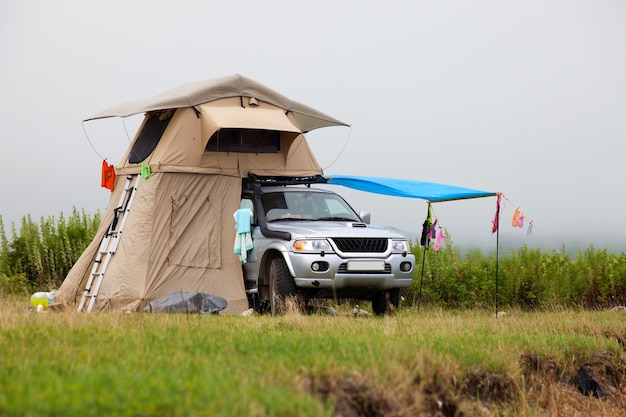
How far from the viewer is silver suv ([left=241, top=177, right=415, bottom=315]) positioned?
41.5ft

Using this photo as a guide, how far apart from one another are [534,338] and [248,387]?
16.8 feet

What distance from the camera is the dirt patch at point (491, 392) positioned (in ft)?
22.9

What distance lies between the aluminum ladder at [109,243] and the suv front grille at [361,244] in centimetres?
403

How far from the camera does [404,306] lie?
16359 mm

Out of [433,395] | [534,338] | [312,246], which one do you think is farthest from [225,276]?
[433,395]

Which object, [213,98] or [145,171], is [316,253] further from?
[213,98]

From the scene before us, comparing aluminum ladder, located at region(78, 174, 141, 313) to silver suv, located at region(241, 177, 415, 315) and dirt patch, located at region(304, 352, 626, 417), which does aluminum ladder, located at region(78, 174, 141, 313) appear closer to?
silver suv, located at region(241, 177, 415, 315)

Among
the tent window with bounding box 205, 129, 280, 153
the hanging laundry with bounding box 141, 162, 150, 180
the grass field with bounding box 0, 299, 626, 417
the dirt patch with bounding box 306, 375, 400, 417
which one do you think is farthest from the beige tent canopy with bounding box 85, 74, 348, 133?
the dirt patch with bounding box 306, 375, 400, 417

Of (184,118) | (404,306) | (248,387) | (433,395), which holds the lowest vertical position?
(404,306)

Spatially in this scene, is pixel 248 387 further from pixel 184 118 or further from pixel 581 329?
pixel 184 118

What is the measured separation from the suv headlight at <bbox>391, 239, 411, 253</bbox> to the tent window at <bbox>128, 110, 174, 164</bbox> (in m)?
4.55

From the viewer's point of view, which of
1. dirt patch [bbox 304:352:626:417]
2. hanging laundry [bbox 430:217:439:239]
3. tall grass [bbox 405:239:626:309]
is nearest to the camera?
dirt patch [bbox 304:352:626:417]

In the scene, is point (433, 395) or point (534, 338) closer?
point (433, 395)

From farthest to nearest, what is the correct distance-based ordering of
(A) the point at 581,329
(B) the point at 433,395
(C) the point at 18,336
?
(A) the point at 581,329, (C) the point at 18,336, (B) the point at 433,395
